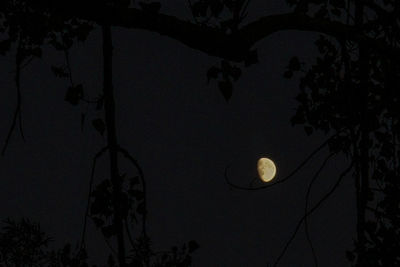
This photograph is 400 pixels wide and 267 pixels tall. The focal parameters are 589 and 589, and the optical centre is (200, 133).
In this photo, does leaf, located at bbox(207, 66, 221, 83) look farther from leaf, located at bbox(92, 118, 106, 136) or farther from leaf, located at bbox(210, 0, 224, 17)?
leaf, located at bbox(92, 118, 106, 136)

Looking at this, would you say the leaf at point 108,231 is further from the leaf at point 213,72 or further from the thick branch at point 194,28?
the thick branch at point 194,28

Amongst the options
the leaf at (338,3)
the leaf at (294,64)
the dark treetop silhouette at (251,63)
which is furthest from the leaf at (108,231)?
the leaf at (338,3)

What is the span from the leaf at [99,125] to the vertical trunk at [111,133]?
55 cm

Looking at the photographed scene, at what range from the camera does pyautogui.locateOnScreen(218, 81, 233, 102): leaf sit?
304 cm

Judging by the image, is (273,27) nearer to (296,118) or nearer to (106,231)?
(106,231)

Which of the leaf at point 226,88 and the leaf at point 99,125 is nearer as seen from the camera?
the leaf at point 226,88

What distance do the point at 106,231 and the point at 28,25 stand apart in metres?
1.41

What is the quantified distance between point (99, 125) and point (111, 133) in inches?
25.7

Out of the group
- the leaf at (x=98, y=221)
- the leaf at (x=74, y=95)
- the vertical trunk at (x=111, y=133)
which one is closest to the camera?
the vertical trunk at (x=111, y=133)

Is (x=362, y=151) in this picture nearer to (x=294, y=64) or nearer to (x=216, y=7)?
(x=216, y=7)

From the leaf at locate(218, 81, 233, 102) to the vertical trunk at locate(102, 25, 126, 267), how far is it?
575 mm

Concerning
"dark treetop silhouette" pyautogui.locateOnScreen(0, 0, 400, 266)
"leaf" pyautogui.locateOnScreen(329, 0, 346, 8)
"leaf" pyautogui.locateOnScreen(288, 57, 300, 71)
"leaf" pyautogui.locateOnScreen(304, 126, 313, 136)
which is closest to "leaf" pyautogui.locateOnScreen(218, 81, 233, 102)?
"dark treetop silhouette" pyautogui.locateOnScreen(0, 0, 400, 266)

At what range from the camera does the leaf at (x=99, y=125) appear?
11.9 ft

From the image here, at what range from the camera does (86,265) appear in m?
4.12
